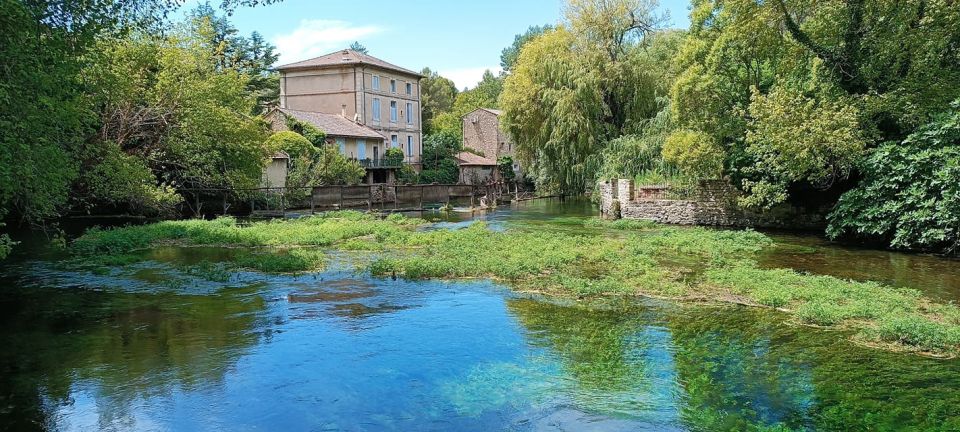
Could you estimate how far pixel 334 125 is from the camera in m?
45.6

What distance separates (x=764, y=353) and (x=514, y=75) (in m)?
33.3

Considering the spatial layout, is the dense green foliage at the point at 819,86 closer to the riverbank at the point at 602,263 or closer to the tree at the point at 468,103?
the riverbank at the point at 602,263

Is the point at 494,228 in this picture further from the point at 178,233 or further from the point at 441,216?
the point at 178,233

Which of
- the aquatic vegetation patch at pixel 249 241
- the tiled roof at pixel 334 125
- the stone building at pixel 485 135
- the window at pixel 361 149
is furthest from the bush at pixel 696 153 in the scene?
the stone building at pixel 485 135

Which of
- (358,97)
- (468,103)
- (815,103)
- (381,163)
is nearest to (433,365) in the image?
(815,103)

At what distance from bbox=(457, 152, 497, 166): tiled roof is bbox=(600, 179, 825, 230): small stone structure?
31.2m

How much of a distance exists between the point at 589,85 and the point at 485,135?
31843 mm

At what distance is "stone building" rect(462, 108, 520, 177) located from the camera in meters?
64.7

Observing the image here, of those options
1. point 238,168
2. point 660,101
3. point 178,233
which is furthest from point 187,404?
point 660,101

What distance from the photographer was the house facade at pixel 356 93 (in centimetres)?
5069

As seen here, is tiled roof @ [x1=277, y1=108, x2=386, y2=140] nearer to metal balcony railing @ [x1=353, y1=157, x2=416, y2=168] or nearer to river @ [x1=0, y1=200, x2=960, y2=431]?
metal balcony railing @ [x1=353, y1=157, x2=416, y2=168]

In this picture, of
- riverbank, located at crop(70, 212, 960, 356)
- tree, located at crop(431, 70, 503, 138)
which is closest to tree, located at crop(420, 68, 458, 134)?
tree, located at crop(431, 70, 503, 138)

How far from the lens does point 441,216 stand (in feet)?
104

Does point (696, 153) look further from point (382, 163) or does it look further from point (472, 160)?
point (472, 160)
